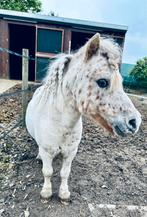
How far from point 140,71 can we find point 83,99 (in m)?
8.41

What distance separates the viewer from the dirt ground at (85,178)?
222cm

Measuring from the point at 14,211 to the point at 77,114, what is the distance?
39.3 inches

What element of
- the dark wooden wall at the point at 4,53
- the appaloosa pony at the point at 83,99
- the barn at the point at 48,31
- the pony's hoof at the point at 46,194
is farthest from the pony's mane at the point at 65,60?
the dark wooden wall at the point at 4,53

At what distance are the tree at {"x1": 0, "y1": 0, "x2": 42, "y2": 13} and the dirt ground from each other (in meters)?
12.1

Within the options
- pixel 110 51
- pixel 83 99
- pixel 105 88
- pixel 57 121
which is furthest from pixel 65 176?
pixel 110 51

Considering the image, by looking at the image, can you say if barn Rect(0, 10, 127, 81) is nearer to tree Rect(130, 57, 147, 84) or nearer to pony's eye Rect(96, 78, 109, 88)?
tree Rect(130, 57, 147, 84)

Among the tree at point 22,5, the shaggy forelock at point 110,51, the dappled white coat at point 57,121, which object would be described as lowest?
the dappled white coat at point 57,121

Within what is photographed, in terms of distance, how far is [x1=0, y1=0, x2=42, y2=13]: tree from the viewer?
14195mm

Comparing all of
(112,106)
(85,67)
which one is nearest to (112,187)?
(112,106)

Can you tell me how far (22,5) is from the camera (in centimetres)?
1466

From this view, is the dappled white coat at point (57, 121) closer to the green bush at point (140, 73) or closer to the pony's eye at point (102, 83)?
the pony's eye at point (102, 83)

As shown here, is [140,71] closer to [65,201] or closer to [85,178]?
[85,178]

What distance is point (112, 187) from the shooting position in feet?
8.57

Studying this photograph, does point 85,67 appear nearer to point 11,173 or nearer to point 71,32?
point 11,173
